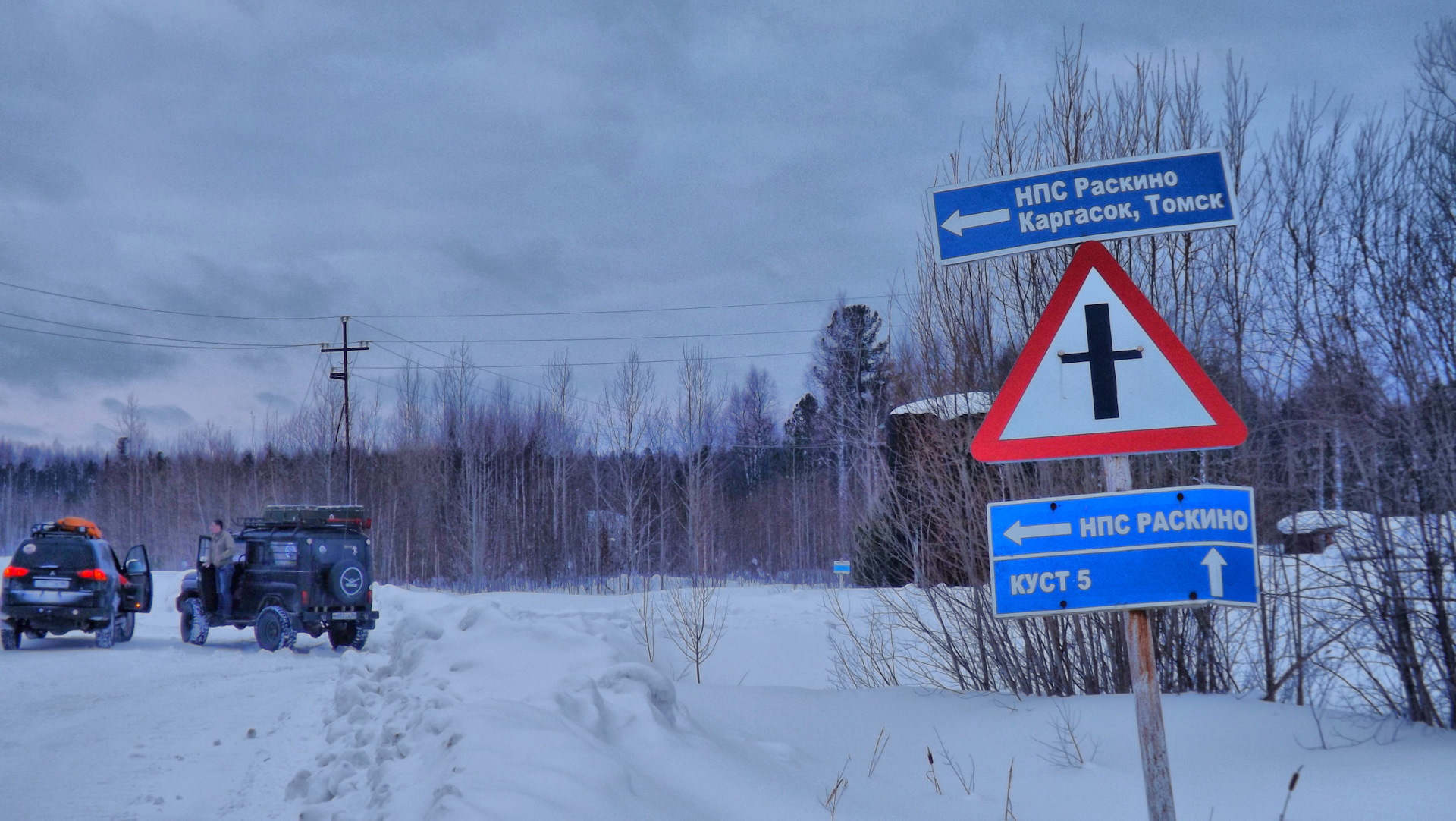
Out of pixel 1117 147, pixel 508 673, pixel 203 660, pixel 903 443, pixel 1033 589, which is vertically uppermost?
pixel 1117 147

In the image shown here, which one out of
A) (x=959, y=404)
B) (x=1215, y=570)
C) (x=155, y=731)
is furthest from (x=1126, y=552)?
(x=155, y=731)

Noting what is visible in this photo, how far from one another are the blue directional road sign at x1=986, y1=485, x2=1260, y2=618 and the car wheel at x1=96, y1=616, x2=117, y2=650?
16.4m

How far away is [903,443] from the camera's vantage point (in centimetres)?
930

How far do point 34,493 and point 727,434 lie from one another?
2534 inches

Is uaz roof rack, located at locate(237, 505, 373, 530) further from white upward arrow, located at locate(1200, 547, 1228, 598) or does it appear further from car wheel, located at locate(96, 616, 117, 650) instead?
white upward arrow, located at locate(1200, 547, 1228, 598)

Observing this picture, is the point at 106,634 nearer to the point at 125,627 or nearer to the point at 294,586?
the point at 125,627

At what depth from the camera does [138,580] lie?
53.6 feet

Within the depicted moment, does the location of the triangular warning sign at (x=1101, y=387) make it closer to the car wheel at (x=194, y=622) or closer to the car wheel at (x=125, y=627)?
the car wheel at (x=194, y=622)

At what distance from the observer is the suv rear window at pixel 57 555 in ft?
48.3

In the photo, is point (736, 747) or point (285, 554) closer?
point (736, 747)

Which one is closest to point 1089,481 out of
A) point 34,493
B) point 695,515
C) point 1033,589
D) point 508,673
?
point 508,673

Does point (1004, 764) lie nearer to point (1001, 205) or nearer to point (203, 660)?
point (1001, 205)

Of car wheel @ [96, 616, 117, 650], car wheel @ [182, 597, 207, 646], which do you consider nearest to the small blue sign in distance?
car wheel @ [182, 597, 207, 646]

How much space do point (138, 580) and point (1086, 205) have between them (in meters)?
17.7
